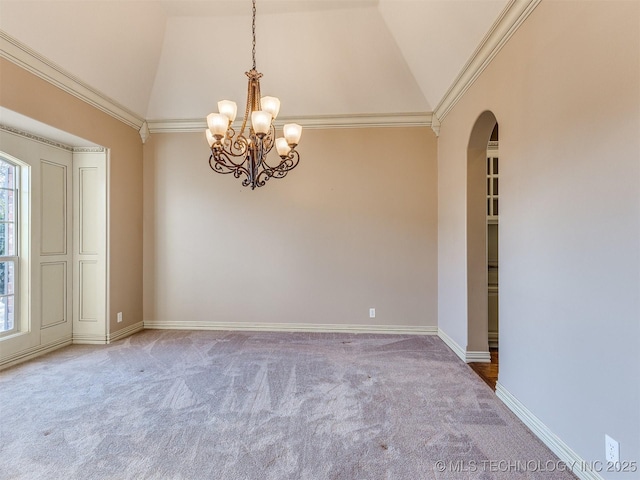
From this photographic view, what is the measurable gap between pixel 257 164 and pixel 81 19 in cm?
227

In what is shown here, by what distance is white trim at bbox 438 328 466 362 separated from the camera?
3.18 m

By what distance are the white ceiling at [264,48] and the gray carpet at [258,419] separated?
306 centimetres

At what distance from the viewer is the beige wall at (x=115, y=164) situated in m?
2.75

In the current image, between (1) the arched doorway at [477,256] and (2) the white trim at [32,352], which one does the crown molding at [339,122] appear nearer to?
(1) the arched doorway at [477,256]

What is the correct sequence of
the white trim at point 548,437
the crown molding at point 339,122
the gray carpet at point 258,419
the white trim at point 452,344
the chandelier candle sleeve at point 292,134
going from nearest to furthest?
the white trim at point 548,437 < the gray carpet at point 258,419 < the chandelier candle sleeve at point 292,134 < the white trim at point 452,344 < the crown molding at point 339,122

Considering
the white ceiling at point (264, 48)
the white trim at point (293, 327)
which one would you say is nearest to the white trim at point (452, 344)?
the white trim at point (293, 327)

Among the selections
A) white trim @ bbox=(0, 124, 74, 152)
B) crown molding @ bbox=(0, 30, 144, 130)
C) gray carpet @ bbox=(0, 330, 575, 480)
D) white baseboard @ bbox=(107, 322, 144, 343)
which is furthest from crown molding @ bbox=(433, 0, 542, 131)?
white baseboard @ bbox=(107, 322, 144, 343)

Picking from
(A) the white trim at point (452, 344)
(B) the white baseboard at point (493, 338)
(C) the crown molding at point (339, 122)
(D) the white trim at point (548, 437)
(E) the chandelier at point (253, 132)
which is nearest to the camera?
(D) the white trim at point (548, 437)

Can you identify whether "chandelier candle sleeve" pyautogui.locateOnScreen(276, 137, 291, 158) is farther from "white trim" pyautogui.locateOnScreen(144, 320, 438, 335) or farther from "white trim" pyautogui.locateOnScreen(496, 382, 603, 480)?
"white trim" pyautogui.locateOnScreen(496, 382, 603, 480)

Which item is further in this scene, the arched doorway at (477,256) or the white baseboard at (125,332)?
the white baseboard at (125,332)

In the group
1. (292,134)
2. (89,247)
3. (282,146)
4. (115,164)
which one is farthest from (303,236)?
(89,247)

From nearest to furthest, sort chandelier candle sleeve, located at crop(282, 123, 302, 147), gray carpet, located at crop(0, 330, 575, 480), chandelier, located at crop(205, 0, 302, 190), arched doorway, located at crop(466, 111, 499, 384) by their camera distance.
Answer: gray carpet, located at crop(0, 330, 575, 480) < chandelier, located at crop(205, 0, 302, 190) < chandelier candle sleeve, located at crop(282, 123, 302, 147) < arched doorway, located at crop(466, 111, 499, 384)

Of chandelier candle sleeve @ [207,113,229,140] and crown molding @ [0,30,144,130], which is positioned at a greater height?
crown molding @ [0,30,144,130]

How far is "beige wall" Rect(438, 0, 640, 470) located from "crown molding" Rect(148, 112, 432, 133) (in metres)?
1.53
